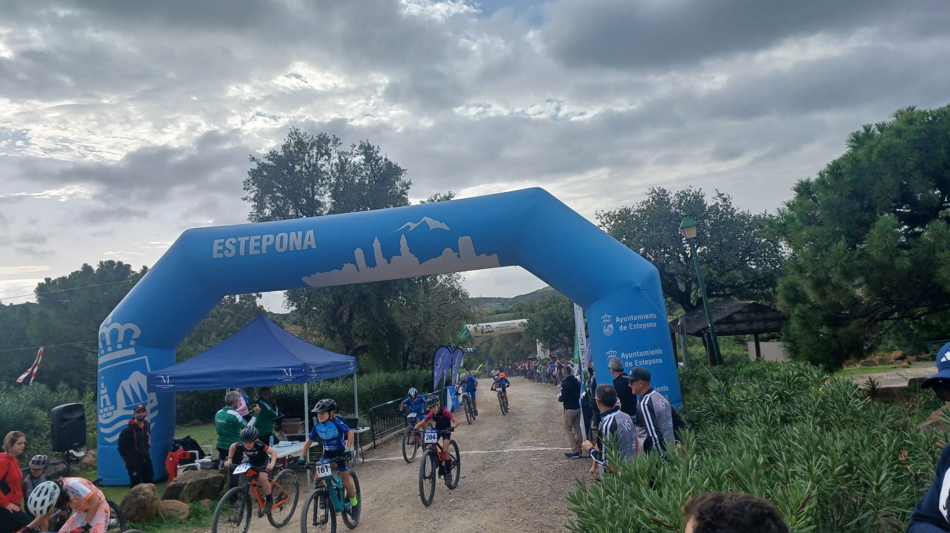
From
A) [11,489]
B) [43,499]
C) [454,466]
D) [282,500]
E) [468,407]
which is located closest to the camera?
[43,499]

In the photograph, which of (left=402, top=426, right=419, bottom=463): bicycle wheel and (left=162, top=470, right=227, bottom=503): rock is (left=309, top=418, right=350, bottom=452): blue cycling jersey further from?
(left=402, top=426, right=419, bottom=463): bicycle wheel

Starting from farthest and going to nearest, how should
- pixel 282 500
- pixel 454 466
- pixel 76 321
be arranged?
pixel 76 321 → pixel 454 466 → pixel 282 500

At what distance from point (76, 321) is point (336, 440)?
2605 centimetres

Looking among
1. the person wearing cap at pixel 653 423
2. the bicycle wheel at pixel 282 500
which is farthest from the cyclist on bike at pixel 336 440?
the person wearing cap at pixel 653 423

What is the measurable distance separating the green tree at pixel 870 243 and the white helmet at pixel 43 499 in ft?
31.5

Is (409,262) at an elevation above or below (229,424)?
above

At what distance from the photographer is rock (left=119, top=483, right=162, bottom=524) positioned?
7.98 metres

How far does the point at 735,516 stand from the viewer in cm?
151

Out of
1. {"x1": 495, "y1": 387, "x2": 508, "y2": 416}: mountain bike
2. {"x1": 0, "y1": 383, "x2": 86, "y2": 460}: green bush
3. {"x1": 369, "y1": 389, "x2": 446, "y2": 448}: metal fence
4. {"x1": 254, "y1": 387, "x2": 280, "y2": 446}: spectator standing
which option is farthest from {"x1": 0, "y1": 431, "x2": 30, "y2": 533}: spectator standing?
{"x1": 495, "y1": 387, "x2": 508, "y2": 416}: mountain bike

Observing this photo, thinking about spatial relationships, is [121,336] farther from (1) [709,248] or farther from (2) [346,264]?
(1) [709,248]

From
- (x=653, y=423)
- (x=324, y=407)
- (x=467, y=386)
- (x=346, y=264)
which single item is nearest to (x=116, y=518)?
(x=324, y=407)

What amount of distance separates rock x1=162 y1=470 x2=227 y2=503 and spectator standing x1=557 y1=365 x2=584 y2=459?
19.0ft

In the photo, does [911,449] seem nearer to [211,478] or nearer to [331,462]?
[331,462]

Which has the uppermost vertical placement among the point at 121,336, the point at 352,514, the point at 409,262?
the point at 409,262
